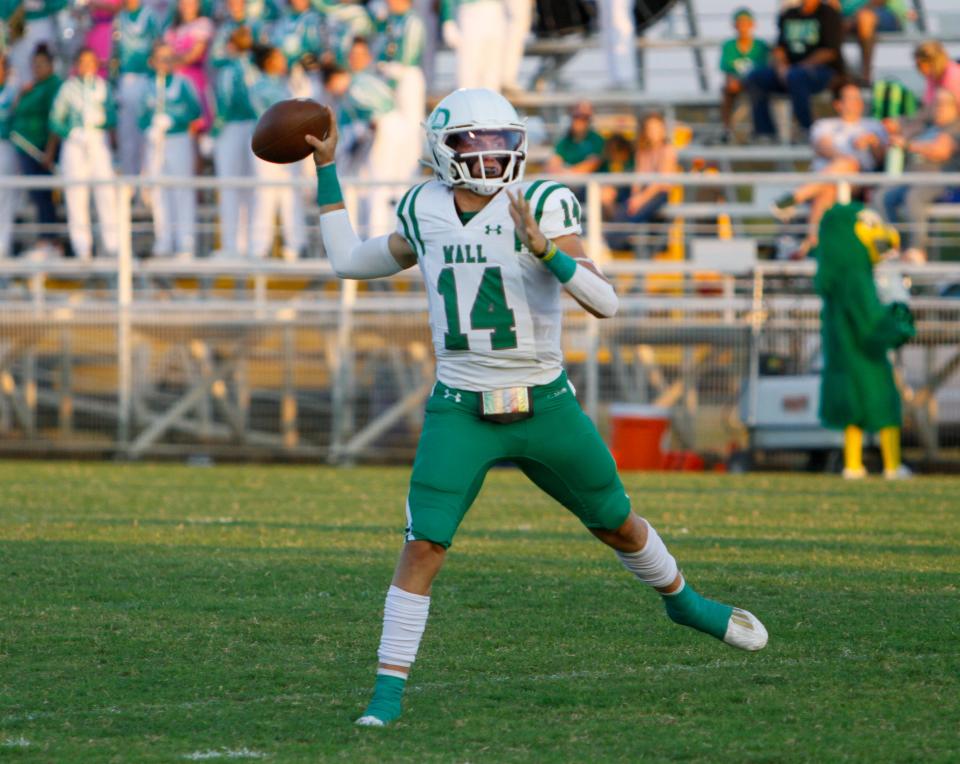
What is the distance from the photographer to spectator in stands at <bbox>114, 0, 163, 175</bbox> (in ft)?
53.7

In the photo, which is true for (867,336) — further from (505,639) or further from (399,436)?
(505,639)

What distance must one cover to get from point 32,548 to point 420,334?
6.21m

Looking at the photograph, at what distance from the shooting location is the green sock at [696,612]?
547 cm

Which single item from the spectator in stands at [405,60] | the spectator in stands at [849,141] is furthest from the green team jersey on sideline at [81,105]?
the spectator in stands at [849,141]

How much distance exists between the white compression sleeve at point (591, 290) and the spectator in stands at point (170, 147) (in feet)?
34.3

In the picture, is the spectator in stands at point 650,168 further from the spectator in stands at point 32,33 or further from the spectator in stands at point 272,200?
the spectator in stands at point 32,33

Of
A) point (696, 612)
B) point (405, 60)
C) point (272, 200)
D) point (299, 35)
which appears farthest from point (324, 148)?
point (299, 35)

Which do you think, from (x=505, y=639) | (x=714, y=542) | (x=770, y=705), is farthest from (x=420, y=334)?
(x=770, y=705)

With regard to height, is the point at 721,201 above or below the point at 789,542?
above

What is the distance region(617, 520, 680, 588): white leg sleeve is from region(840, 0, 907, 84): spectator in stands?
40.3ft

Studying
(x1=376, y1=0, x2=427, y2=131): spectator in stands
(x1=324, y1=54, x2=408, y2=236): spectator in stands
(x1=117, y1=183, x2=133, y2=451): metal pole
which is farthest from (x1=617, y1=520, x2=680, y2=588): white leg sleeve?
(x1=376, y1=0, x2=427, y2=131): spectator in stands

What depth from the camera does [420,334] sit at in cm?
1409

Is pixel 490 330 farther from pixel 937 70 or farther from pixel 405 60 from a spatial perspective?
pixel 405 60

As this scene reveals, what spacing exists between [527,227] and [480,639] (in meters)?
1.77
